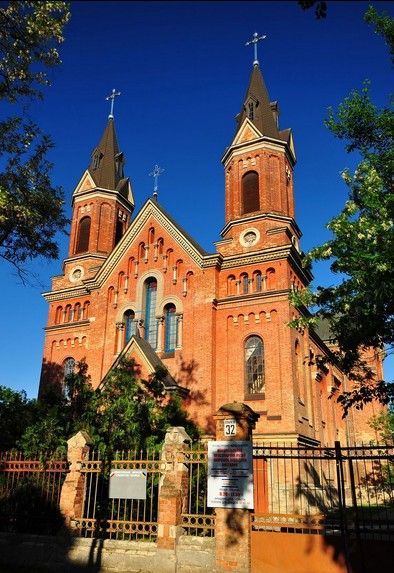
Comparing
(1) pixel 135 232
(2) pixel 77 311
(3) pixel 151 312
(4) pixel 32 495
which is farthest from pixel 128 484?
(2) pixel 77 311

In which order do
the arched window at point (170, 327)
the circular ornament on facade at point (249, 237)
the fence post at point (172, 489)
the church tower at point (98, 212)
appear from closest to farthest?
1. the fence post at point (172, 489)
2. the arched window at point (170, 327)
3. the circular ornament on facade at point (249, 237)
4. the church tower at point (98, 212)

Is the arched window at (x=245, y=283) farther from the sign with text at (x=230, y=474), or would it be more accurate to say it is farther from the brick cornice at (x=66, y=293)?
the sign with text at (x=230, y=474)

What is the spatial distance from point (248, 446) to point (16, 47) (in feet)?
36.5

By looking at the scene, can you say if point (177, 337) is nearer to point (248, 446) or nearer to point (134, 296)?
point (134, 296)

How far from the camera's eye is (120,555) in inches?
436

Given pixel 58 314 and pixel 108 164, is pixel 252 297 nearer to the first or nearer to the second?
pixel 58 314

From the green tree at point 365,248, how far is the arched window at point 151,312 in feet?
40.3

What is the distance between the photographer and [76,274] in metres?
31.0

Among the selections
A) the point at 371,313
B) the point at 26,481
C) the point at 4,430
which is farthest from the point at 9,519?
the point at 371,313

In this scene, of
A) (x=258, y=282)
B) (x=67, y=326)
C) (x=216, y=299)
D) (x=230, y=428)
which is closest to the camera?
(x=230, y=428)

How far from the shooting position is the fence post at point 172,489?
10891 mm

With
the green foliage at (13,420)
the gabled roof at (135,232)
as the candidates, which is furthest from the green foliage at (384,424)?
the green foliage at (13,420)

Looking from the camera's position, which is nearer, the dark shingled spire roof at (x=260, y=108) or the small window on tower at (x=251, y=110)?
the dark shingled spire roof at (x=260, y=108)

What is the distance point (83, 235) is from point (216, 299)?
12368 millimetres
